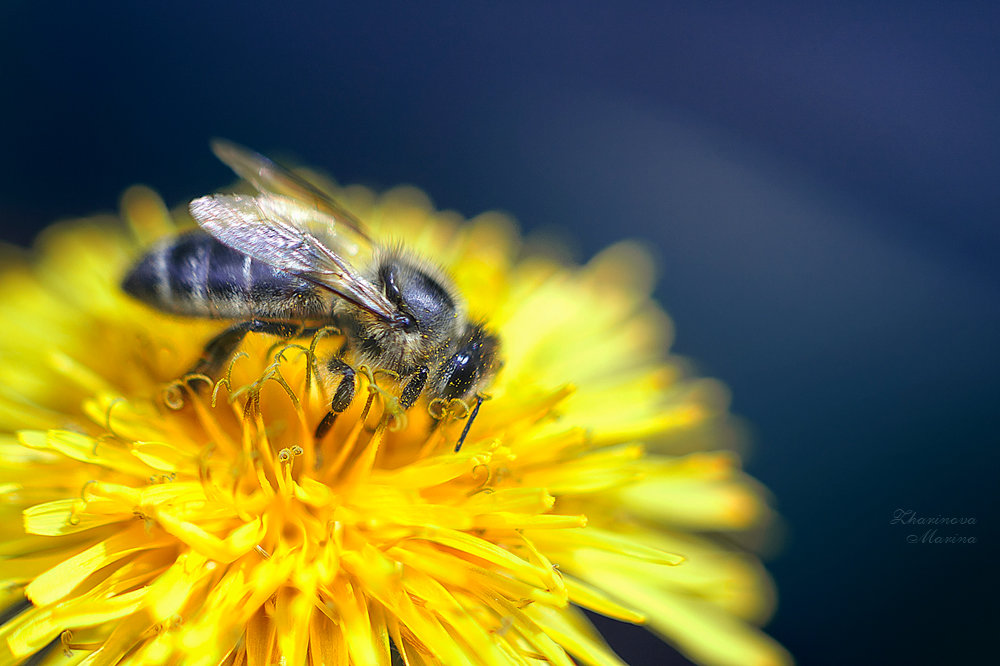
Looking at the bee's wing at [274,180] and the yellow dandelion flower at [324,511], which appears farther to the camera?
the bee's wing at [274,180]

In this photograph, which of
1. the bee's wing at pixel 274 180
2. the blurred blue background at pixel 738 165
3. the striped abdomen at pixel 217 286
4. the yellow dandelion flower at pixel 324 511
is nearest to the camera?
the yellow dandelion flower at pixel 324 511

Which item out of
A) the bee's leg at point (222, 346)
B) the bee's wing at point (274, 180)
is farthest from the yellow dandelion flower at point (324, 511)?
the bee's wing at point (274, 180)

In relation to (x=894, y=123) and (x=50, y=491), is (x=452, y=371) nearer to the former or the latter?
(x=50, y=491)

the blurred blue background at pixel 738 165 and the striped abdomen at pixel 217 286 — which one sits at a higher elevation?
the blurred blue background at pixel 738 165

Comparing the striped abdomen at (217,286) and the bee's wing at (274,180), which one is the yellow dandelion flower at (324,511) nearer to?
the striped abdomen at (217,286)

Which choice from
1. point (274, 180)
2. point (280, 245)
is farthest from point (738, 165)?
point (280, 245)

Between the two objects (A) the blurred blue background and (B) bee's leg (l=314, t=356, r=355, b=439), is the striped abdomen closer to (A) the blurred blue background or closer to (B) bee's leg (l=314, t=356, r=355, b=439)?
(B) bee's leg (l=314, t=356, r=355, b=439)

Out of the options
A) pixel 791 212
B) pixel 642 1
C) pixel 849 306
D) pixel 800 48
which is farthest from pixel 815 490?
pixel 642 1

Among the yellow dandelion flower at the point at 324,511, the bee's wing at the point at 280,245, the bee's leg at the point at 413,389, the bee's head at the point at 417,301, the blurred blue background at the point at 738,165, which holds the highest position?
the blurred blue background at the point at 738,165
